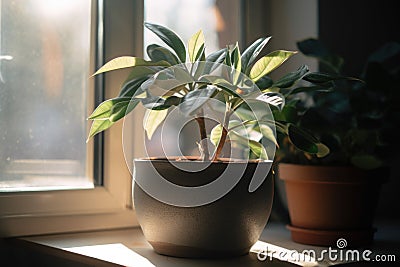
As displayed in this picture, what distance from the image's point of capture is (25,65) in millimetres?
1183

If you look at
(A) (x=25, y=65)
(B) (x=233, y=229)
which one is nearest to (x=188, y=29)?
(A) (x=25, y=65)

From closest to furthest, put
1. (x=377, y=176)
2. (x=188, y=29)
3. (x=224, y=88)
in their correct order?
1. (x=224, y=88)
2. (x=377, y=176)
3. (x=188, y=29)

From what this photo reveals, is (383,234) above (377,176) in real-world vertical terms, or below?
below

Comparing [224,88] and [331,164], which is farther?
[331,164]

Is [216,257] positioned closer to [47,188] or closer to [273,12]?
[47,188]

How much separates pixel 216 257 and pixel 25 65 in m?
0.58

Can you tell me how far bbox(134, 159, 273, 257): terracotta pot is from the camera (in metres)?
0.91

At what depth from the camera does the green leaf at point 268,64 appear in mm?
971

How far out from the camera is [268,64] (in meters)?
0.98

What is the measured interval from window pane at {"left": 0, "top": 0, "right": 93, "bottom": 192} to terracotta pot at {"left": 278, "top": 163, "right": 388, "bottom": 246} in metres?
0.48

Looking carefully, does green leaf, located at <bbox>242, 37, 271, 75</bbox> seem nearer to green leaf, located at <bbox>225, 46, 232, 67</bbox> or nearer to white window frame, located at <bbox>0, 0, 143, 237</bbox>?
green leaf, located at <bbox>225, 46, 232, 67</bbox>

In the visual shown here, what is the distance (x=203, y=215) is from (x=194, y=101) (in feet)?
0.65

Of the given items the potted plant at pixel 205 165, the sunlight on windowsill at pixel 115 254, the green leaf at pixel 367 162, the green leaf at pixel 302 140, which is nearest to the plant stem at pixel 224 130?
the potted plant at pixel 205 165

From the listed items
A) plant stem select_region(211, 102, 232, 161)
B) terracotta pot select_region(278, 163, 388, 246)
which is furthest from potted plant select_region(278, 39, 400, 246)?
plant stem select_region(211, 102, 232, 161)
